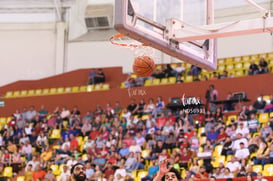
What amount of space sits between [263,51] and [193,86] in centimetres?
359

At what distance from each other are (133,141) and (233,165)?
134 inches

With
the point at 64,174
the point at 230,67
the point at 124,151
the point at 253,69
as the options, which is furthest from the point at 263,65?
the point at 64,174

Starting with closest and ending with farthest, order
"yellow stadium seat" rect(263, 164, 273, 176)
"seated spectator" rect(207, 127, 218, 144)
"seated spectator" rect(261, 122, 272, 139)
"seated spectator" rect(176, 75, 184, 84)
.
Answer: 1. "yellow stadium seat" rect(263, 164, 273, 176)
2. "seated spectator" rect(261, 122, 272, 139)
3. "seated spectator" rect(207, 127, 218, 144)
4. "seated spectator" rect(176, 75, 184, 84)

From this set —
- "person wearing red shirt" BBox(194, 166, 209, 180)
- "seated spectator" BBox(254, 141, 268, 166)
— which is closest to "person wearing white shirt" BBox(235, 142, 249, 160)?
"seated spectator" BBox(254, 141, 268, 166)

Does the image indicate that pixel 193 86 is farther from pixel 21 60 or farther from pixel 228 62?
pixel 21 60

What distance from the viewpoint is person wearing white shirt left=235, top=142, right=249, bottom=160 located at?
41.7 ft

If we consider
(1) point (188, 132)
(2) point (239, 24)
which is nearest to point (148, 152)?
(1) point (188, 132)

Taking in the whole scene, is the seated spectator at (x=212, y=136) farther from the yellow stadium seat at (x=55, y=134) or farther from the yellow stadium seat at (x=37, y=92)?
the yellow stadium seat at (x=37, y=92)

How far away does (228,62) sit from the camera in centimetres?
1809

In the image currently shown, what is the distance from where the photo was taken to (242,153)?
12.8 m

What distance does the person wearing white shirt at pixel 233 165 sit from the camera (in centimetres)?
1226

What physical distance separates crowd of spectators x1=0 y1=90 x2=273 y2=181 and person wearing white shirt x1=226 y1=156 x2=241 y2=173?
19 millimetres

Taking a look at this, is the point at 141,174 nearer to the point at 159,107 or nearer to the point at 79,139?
the point at 159,107

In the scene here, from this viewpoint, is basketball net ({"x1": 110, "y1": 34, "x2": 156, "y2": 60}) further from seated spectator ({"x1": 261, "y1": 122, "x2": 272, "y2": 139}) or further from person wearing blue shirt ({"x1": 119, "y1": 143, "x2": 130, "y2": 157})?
person wearing blue shirt ({"x1": 119, "y1": 143, "x2": 130, "y2": 157})
